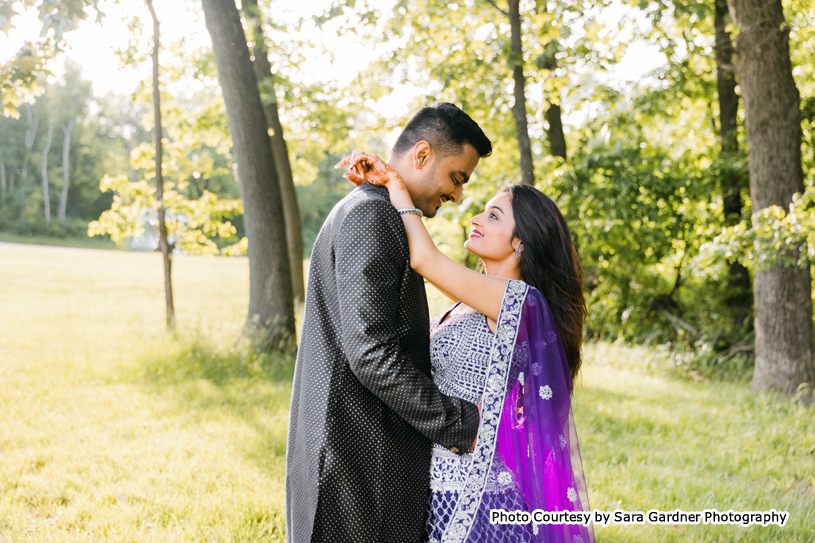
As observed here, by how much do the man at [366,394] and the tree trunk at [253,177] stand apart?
5.77 m

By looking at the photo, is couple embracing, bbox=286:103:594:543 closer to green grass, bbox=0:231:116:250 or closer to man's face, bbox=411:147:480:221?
man's face, bbox=411:147:480:221

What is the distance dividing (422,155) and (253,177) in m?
6.03

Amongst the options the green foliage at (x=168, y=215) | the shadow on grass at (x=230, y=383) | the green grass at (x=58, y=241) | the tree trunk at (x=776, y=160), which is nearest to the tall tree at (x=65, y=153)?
the green grass at (x=58, y=241)

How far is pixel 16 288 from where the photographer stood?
16.3 meters

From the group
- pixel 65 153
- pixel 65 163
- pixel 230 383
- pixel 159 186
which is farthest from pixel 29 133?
pixel 230 383

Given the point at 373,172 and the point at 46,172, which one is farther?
the point at 46,172

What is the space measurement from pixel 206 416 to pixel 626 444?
161 inches

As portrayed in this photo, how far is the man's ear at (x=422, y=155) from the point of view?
7.20 feet

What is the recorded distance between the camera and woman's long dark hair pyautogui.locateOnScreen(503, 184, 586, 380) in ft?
8.05

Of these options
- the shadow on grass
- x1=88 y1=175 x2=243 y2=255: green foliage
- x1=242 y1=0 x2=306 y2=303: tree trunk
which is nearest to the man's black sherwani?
the shadow on grass

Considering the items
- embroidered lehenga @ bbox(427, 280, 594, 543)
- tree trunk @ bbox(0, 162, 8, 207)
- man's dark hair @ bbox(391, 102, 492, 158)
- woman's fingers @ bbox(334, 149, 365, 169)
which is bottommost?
embroidered lehenga @ bbox(427, 280, 594, 543)

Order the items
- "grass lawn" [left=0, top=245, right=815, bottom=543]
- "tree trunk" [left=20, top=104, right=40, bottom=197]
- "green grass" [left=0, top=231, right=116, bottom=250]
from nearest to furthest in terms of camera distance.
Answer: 1. "grass lawn" [left=0, top=245, right=815, bottom=543]
2. "green grass" [left=0, top=231, right=116, bottom=250]
3. "tree trunk" [left=20, top=104, right=40, bottom=197]

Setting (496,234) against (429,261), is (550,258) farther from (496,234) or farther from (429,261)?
(429,261)

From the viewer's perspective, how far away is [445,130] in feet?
7.18
